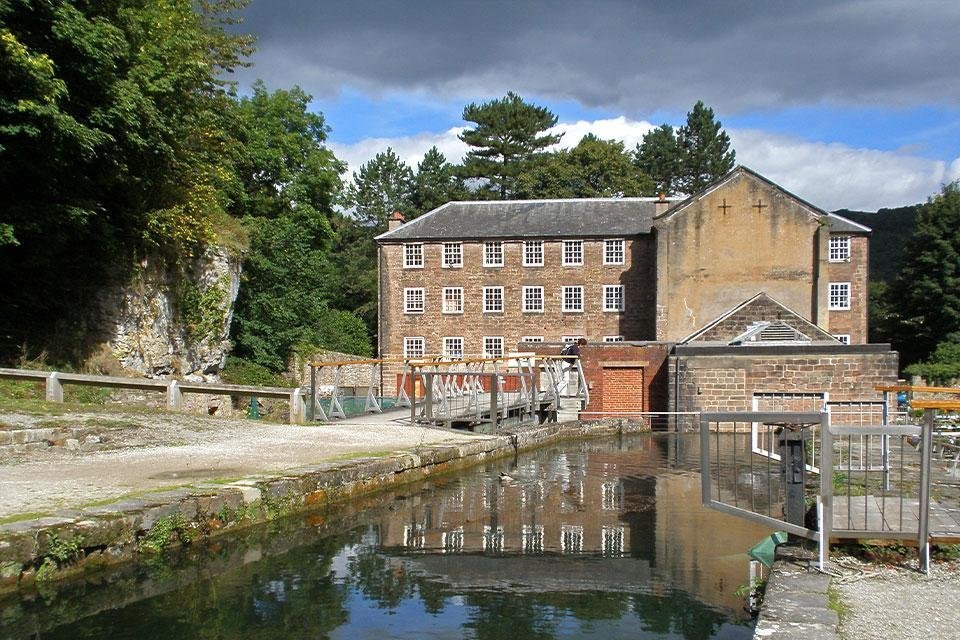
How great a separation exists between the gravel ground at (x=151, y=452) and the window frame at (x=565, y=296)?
24.0 m

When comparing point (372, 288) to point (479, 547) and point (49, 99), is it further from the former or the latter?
point (479, 547)

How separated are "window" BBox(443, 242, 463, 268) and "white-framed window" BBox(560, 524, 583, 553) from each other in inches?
1180

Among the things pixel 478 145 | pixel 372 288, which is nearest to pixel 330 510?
pixel 372 288

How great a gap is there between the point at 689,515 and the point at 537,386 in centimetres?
1245

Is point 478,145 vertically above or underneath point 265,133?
above

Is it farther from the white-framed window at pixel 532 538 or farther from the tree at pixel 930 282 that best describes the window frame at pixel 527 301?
the white-framed window at pixel 532 538

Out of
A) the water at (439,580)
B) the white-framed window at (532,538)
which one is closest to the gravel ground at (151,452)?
the water at (439,580)

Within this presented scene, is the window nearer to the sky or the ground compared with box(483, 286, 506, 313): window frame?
nearer to the sky

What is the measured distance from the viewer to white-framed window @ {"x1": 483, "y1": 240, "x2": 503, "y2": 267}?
38.8 m

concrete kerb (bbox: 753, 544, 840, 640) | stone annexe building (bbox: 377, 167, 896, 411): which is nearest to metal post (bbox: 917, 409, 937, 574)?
concrete kerb (bbox: 753, 544, 840, 640)

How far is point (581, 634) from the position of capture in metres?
5.77

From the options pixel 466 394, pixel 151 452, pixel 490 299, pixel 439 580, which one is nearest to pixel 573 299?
pixel 490 299

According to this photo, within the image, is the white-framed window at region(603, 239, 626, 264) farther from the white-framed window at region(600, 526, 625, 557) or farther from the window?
the white-framed window at region(600, 526, 625, 557)

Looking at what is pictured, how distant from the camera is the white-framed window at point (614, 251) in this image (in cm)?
3784
